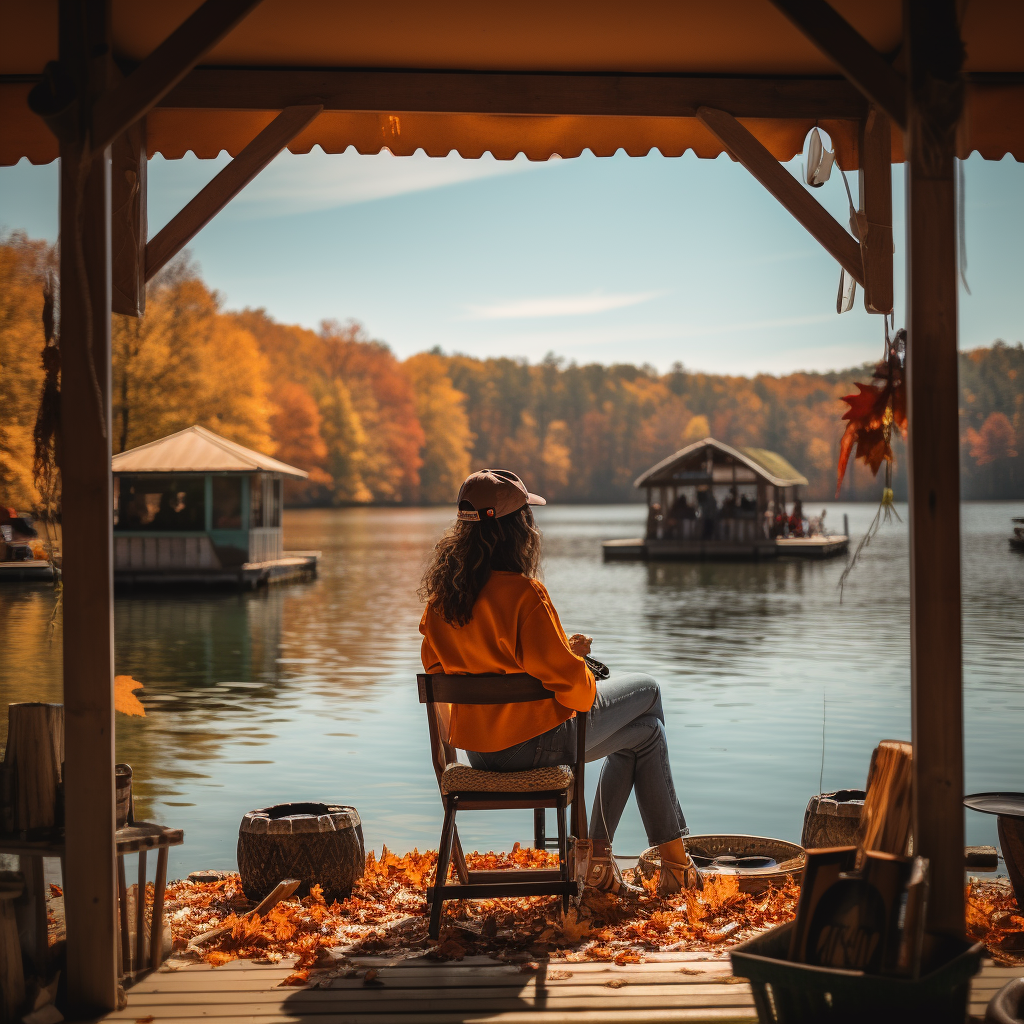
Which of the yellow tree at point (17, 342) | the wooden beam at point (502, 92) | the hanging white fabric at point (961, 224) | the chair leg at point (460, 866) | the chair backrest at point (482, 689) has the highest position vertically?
the yellow tree at point (17, 342)

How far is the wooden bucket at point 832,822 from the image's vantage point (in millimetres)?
3711

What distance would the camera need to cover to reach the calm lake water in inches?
263

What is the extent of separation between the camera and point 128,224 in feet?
12.1

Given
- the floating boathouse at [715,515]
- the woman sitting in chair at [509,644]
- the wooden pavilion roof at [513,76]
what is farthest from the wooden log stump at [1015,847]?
the floating boathouse at [715,515]

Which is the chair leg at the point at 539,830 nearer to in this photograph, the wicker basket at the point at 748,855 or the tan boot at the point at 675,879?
the wicker basket at the point at 748,855

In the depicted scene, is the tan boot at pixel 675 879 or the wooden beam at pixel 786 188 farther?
the wooden beam at pixel 786 188

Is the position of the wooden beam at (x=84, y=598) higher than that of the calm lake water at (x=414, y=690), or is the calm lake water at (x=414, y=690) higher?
the wooden beam at (x=84, y=598)

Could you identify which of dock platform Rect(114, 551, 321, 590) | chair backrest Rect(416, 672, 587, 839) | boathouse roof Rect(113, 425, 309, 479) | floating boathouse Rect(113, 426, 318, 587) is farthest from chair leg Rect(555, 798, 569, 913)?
dock platform Rect(114, 551, 321, 590)

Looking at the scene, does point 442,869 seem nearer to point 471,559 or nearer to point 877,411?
point 471,559

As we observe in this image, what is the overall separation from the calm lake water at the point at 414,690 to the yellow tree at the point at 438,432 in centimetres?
4934

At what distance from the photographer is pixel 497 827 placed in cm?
586

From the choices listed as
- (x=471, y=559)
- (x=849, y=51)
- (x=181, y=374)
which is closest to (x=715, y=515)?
(x=181, y=374)

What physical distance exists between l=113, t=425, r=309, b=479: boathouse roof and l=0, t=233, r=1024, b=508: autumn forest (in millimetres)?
2256

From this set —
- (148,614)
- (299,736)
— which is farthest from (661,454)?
(299,736)
